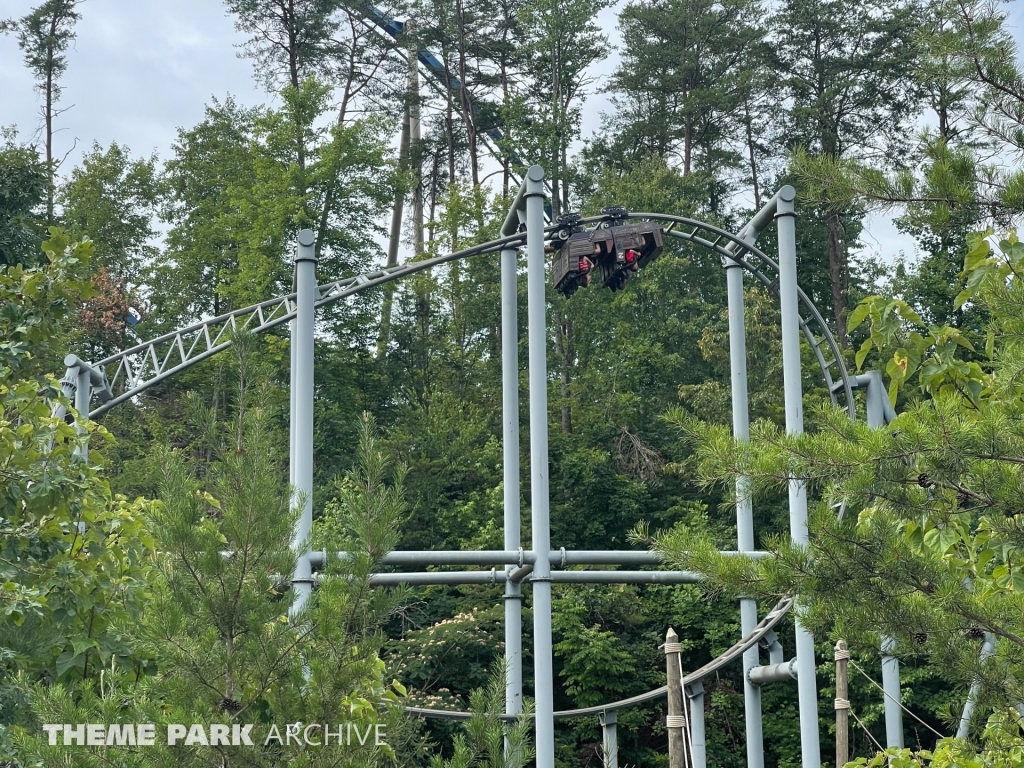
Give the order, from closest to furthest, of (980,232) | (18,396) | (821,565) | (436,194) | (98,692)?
1. (821,565)
2. (980,232)
3. (98,692)
4. (18,396)
5. (436,194)

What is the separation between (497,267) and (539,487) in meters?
15.5

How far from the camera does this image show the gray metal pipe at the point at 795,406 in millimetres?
8195

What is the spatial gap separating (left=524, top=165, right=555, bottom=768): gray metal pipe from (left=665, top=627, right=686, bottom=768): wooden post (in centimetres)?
74

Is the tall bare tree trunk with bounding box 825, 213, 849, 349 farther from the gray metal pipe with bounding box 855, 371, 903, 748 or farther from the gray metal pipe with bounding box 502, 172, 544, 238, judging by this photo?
the gray metal pipe with bounding box 502, 172, 544, 238

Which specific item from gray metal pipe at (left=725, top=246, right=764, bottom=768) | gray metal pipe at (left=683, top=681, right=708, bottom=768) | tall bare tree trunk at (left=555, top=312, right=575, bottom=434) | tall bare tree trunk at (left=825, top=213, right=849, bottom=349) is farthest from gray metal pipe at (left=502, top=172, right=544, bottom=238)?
tall bare tree trunk at (left=825, top=213, right=849, bottom=349)

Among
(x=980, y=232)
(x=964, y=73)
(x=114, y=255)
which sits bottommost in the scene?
(x=980, y=232)

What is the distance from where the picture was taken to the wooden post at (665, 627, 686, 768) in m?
7.69

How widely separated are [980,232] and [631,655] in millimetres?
13686

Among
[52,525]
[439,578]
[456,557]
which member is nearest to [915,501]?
[52,525]

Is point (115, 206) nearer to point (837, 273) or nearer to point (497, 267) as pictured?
point (497, 267)

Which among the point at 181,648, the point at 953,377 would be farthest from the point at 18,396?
the point at 953,377

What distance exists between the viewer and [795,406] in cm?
853

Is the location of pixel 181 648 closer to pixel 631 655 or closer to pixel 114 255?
pixel 631 655

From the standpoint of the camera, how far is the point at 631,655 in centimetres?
1758
